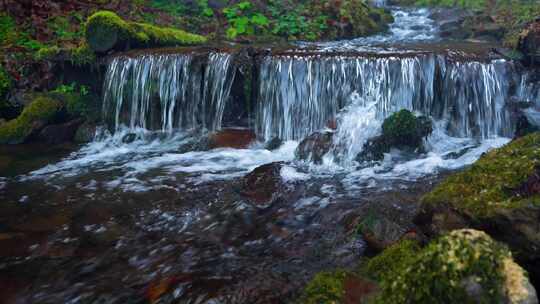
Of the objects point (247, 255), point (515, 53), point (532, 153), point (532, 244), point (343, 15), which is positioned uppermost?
point (343, 15)

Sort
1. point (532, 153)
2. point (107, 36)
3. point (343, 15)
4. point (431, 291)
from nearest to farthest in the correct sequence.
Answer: point (431, 291), point (532, 153), point (107, 36), point (343, 15)

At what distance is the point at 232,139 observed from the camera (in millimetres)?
9438

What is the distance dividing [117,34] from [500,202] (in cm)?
970

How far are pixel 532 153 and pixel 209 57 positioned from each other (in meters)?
7.50

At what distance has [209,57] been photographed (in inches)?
398

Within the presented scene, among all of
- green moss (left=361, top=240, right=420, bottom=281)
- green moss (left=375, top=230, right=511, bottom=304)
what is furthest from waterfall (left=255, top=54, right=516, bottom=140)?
green moss (left=375, top=230, right=511, bottom=304)

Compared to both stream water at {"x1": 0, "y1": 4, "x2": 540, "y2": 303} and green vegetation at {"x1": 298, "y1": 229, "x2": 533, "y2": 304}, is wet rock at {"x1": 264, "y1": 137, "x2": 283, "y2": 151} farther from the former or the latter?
green vegetation at {"x1": 298, "y1": 229, "x2": 533, "y2": 304}

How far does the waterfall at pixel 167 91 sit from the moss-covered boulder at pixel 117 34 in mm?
535

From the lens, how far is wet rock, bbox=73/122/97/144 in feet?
33.5

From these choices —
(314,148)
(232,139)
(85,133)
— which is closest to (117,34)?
(85,133)

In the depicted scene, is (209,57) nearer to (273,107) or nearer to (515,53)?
(273,107)

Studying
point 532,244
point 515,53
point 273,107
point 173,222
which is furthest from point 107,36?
point 532,244

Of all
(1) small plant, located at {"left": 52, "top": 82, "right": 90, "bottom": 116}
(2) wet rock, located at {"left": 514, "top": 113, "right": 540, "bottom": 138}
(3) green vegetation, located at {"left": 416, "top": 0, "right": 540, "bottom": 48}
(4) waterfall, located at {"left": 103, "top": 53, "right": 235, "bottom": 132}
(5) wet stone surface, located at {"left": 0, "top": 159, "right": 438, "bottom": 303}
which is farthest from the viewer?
(3) green vegetation, located at {"left": 416, "top": 0, "right": 540, "bottom": 48}

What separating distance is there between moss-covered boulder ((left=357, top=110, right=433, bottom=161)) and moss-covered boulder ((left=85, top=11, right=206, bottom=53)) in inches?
243
